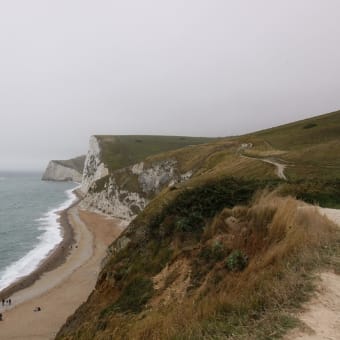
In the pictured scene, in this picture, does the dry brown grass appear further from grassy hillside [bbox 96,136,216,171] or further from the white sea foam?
grassy hillside [bbox 96,136,216,171]

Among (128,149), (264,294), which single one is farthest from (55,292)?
(128,149)

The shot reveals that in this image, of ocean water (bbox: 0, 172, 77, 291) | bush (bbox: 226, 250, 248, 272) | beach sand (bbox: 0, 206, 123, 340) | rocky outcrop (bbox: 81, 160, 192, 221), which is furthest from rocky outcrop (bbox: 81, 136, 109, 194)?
bush (bbox: 226, 250, 248, 272)

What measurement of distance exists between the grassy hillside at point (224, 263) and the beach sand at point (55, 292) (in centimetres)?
1229

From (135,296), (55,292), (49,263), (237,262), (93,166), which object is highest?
(237,262)

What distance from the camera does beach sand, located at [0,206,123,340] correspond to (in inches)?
926

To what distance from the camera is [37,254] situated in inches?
1638

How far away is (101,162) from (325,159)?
3794 inches

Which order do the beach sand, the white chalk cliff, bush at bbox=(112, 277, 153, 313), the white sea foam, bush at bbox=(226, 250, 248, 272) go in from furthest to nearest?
1. the white chalk cliff
2. the white sea foam
3. the beach sand
4. bush at bbox=(112, 277, 153, 313)
5. bush at bbox=(226, 250, 248, 272)

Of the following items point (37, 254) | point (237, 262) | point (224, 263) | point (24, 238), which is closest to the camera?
point (237, 262)

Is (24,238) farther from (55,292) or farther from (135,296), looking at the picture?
(135,296)

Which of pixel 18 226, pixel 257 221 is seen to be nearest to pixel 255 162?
pixel 257 221

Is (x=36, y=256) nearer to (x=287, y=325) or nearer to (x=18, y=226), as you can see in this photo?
(x=18, y=226)

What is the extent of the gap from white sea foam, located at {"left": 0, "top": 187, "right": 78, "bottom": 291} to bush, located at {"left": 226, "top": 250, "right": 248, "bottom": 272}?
30883 millimetres

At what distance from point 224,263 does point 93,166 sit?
11455 centimetres
